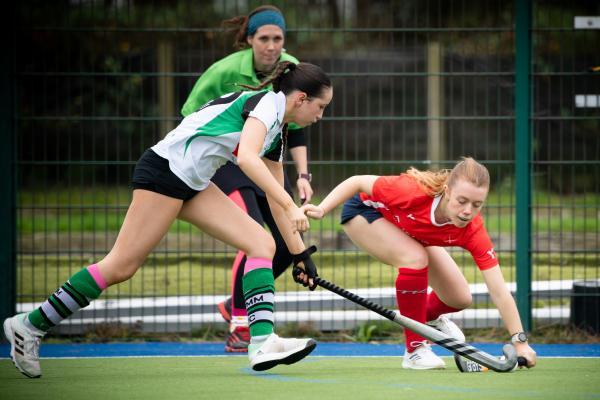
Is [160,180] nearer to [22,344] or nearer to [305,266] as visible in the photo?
[305,266]

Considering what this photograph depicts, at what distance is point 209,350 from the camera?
6.20 m

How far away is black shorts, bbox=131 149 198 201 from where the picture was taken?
4.55 metres

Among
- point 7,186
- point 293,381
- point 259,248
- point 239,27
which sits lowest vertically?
point 293,381

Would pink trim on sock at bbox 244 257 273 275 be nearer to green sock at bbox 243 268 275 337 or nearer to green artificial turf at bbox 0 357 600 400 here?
green sock at bbox 243 268 275 337

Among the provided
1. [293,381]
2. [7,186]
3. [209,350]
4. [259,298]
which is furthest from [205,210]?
[7,186]

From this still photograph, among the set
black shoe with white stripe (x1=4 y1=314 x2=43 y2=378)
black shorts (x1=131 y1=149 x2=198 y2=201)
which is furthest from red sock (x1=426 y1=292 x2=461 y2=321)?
black shoe with white stripe (x1=4 y1=314 x2=43 y2=378)

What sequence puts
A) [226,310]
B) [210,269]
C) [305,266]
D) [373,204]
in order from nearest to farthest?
1. [305,266]
2. [373,204]
3. [226,310]
4. [210,269]

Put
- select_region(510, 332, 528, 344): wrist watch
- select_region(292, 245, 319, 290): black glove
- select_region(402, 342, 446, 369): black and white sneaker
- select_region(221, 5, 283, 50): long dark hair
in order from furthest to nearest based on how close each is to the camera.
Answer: select_region(221, 5, 283, 50): long dark hair
select_region(402, 342, 446, 369): black and white sneaker
select_region(292, 245, 319, 290): black glove
select_region(510, 332, 528, 344): wrist watch

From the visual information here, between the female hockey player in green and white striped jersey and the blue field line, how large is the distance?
1.28 meters

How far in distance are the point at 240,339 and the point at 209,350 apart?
0.40 meters

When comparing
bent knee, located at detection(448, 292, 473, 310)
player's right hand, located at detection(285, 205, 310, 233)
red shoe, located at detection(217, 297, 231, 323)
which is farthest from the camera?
red shoe, located at detection(217, 297, 231, 323)

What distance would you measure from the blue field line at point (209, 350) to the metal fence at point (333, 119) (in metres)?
0.36

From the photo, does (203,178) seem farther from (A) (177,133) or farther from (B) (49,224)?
(B) (49,224)

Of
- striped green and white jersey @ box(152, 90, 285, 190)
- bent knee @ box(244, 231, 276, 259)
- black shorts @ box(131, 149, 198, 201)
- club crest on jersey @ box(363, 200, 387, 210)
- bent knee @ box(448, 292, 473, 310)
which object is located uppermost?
striped green and white jersey @ box(152, 90, 285, 190)
